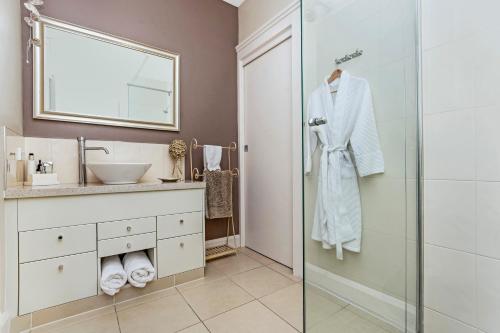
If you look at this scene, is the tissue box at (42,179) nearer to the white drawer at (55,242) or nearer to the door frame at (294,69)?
the white drawer at (55,242)

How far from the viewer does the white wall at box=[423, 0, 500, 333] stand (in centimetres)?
92

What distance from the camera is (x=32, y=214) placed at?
4.15ft

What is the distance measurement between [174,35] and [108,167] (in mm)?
1492

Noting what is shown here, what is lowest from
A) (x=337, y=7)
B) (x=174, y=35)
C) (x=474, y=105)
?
(x=474, y=105)

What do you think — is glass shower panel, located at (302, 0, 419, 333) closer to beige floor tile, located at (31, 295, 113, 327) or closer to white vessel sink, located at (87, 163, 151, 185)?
white vessel sink, located at (87, 163, 151, 185)

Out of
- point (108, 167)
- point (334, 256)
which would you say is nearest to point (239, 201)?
point (108, 167)

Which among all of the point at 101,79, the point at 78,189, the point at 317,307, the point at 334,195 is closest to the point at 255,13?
the point at 101,79

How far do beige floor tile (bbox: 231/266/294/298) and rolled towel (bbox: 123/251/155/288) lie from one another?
2.15 feet

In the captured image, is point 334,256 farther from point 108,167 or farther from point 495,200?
point 108,167

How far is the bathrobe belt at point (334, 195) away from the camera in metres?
1.12

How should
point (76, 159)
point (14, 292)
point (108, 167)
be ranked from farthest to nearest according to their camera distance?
point (76, 159)
point (108, 167)
point (14, 292)

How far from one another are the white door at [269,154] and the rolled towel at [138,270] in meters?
1.14

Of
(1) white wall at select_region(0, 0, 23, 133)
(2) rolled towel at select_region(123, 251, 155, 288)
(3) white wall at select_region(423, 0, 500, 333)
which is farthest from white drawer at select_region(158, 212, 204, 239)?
(3) white wall at select_region(423, 0, 500, 333)

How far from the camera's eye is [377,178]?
1157mm
